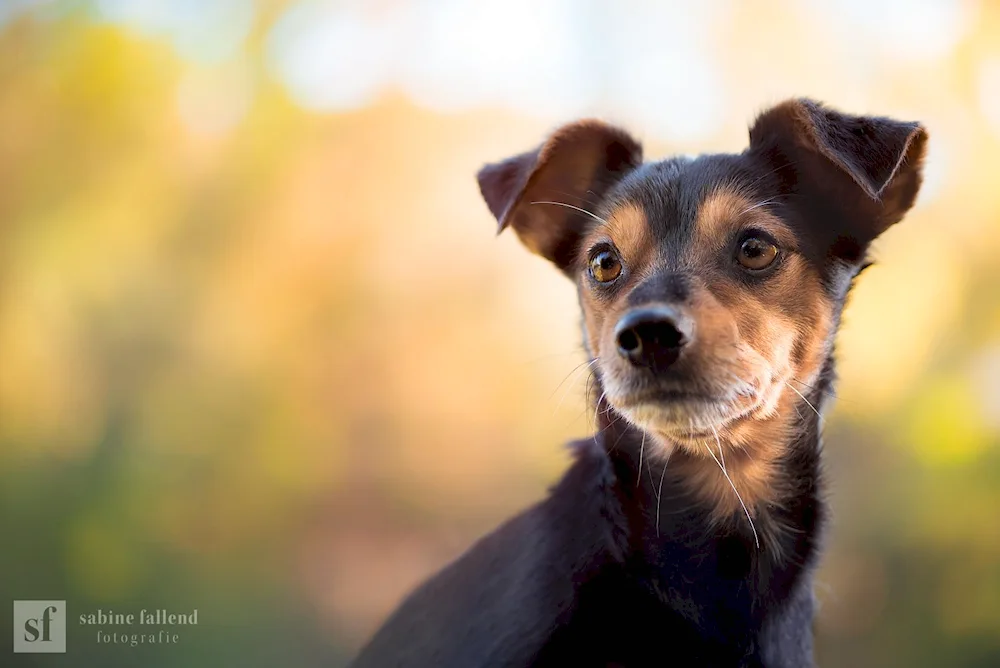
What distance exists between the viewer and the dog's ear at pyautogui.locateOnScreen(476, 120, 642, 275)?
250 cm

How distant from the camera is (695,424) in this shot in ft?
6.43

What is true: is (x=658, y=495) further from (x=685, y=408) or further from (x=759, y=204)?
(x=759, y=204)

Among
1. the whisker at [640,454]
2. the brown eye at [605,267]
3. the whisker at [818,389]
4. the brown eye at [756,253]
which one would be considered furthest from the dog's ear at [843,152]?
the whisker at [640,454]

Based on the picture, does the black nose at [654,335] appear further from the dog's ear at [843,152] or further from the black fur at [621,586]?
the dog's ear at [843,152]

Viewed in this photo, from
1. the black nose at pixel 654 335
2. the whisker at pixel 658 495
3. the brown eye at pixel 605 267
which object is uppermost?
the brown eye at pixel 605 267

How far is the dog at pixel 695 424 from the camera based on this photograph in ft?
6.43

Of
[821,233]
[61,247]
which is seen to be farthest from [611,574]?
[61,247]

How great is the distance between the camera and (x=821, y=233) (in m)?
2.24

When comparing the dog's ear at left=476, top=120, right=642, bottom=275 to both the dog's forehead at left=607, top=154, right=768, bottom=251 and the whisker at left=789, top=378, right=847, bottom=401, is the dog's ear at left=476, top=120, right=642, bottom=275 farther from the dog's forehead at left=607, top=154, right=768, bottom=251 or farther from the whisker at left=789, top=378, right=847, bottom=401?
the whisker at left=789, top=378, right=847, bottom=401

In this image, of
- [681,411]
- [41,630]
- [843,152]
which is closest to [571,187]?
[843,152]

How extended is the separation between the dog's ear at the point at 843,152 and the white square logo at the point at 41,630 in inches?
125

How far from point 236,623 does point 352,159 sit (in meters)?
2.45

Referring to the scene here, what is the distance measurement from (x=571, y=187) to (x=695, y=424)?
0.96m

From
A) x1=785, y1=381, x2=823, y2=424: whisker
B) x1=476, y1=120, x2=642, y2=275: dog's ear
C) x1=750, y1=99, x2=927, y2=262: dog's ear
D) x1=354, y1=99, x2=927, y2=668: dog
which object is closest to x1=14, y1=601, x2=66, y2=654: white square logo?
x1=354, y1=99, x2=927, y2=668: dog
